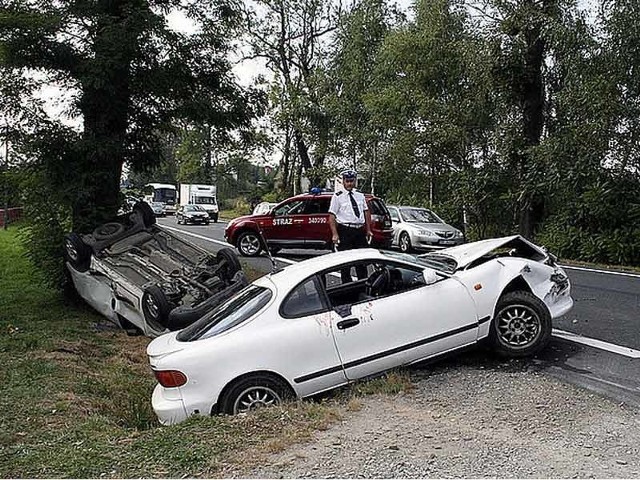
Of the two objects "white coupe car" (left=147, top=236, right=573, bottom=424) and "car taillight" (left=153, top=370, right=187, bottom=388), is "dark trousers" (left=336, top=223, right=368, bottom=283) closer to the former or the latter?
"white coupe car" (left=147, top=236, right=573, bottom=424)

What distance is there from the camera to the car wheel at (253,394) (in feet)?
18.4

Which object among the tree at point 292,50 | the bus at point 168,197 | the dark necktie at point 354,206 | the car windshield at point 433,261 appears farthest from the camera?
the bus at point 168,197

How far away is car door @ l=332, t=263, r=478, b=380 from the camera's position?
5.96m

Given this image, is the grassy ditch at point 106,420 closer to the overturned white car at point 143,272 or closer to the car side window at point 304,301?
the overturned white car at point 143,272

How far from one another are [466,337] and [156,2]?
29.6ft

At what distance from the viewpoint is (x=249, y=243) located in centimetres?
1833

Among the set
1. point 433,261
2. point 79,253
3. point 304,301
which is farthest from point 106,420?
point 79,253

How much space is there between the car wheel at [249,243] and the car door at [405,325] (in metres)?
12.0

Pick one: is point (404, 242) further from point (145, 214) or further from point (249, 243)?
point (145, 214)

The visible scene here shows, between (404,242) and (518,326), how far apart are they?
13645 millimetres

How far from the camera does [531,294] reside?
666 centimetres

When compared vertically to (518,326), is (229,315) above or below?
above

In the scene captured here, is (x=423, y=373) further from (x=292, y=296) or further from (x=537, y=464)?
(x=537, y=464)

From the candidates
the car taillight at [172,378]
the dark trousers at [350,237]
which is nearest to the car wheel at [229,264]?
the dark trousers at [350,237]
